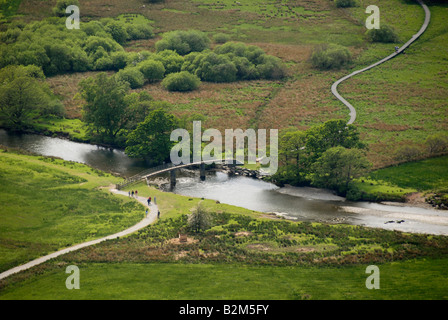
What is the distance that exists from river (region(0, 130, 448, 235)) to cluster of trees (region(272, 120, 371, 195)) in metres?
2.21

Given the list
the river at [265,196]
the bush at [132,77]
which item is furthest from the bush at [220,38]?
the river at [265,196]

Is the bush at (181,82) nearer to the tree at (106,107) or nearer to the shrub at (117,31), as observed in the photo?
the tree at (106,107)

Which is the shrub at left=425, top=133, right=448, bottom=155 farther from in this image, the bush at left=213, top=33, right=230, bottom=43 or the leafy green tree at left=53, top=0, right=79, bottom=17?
the leafy green tree at left=53, top=0, right=79, bottom=17

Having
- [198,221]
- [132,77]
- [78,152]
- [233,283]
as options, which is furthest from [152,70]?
[233,283]

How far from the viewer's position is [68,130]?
414ft

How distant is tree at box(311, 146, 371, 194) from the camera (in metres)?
95.2

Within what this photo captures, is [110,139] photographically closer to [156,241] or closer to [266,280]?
[156,241]

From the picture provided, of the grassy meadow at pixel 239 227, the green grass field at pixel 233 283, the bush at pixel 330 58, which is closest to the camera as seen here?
the green grass field at pixel 233 283

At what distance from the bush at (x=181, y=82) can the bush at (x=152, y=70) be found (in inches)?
210

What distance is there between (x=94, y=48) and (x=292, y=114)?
69.4 metres

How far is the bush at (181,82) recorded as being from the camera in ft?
489
